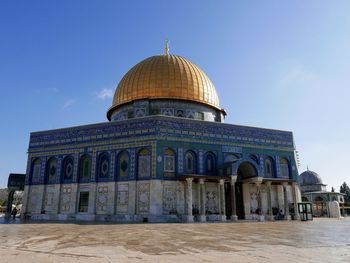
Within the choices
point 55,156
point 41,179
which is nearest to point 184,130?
point 55,156

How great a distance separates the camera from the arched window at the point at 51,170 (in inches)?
953

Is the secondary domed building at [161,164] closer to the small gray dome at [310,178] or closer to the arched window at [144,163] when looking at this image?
the arched window at [144,163]

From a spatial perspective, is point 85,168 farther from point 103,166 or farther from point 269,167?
point 269,167

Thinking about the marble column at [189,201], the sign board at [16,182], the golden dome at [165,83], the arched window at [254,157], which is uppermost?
A: the golden dome at [165,83]

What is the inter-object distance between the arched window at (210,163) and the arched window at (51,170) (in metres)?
12.1

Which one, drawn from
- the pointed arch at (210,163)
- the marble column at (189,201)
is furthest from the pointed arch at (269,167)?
the marble column at (189,201)

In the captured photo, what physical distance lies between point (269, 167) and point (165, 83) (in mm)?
11187

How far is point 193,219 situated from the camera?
2016 cm

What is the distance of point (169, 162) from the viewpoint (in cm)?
2152

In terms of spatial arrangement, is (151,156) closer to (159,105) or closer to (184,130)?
(184,130)

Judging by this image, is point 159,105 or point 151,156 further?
point 159,105

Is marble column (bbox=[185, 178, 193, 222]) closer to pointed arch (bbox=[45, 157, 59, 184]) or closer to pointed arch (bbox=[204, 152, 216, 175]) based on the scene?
pointed arch (bbox=[204, 152, 216, 175])

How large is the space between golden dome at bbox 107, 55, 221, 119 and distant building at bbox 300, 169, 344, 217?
22.1m

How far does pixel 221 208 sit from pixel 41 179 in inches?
571
